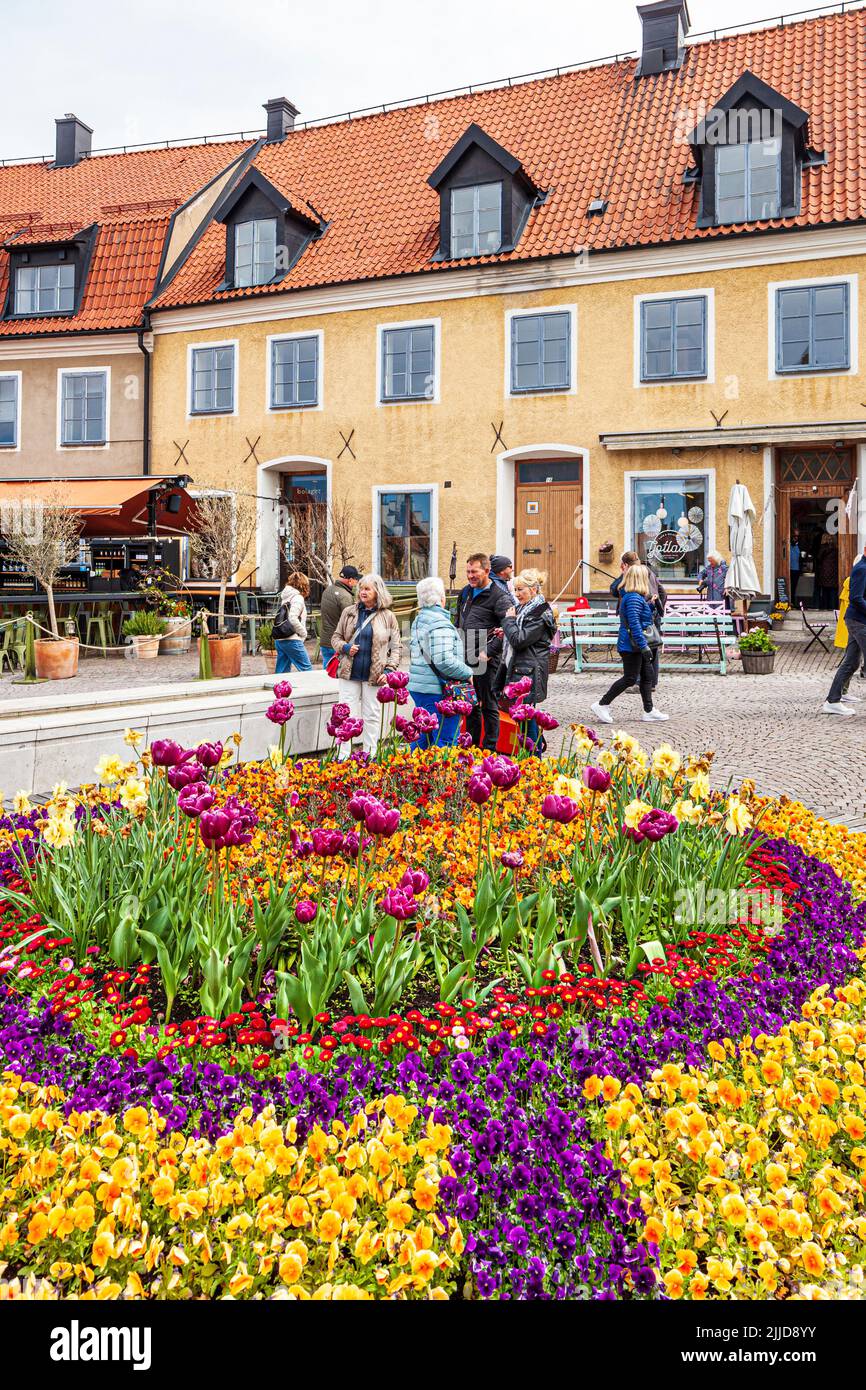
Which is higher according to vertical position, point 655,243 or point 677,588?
point 655,243

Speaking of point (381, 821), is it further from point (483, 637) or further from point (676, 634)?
point (676, 634)

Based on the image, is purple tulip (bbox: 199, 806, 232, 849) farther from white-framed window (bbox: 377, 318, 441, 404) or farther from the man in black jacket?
white-framed window (bbox: 377, 318, 441, 404)

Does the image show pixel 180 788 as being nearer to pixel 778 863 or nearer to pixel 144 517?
pixel 778 863

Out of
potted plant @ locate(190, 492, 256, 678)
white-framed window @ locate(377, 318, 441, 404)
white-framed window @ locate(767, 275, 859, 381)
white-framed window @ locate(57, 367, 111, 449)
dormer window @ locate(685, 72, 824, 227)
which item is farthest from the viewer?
white-framed window @ locate(57, 367, 111, 449)

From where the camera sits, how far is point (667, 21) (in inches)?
955

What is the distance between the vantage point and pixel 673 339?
69.5 feet

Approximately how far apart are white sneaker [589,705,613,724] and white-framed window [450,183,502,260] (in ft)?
48.8

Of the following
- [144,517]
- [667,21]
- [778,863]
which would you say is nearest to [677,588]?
[144,517]

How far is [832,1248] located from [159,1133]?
161cm

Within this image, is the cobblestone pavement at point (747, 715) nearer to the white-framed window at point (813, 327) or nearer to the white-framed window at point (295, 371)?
the white-framed window at point (813, 327)

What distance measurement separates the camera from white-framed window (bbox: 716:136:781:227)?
20.6 meters

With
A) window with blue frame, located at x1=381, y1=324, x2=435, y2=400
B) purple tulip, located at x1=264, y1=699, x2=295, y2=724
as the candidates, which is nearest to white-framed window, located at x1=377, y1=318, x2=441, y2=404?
window with blue frame, located at x1=381, y1=324, x2=435, y2=400

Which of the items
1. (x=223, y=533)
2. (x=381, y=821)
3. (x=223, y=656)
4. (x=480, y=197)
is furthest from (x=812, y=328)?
(x=381, y=821)

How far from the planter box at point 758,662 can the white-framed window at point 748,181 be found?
9.73 metres
